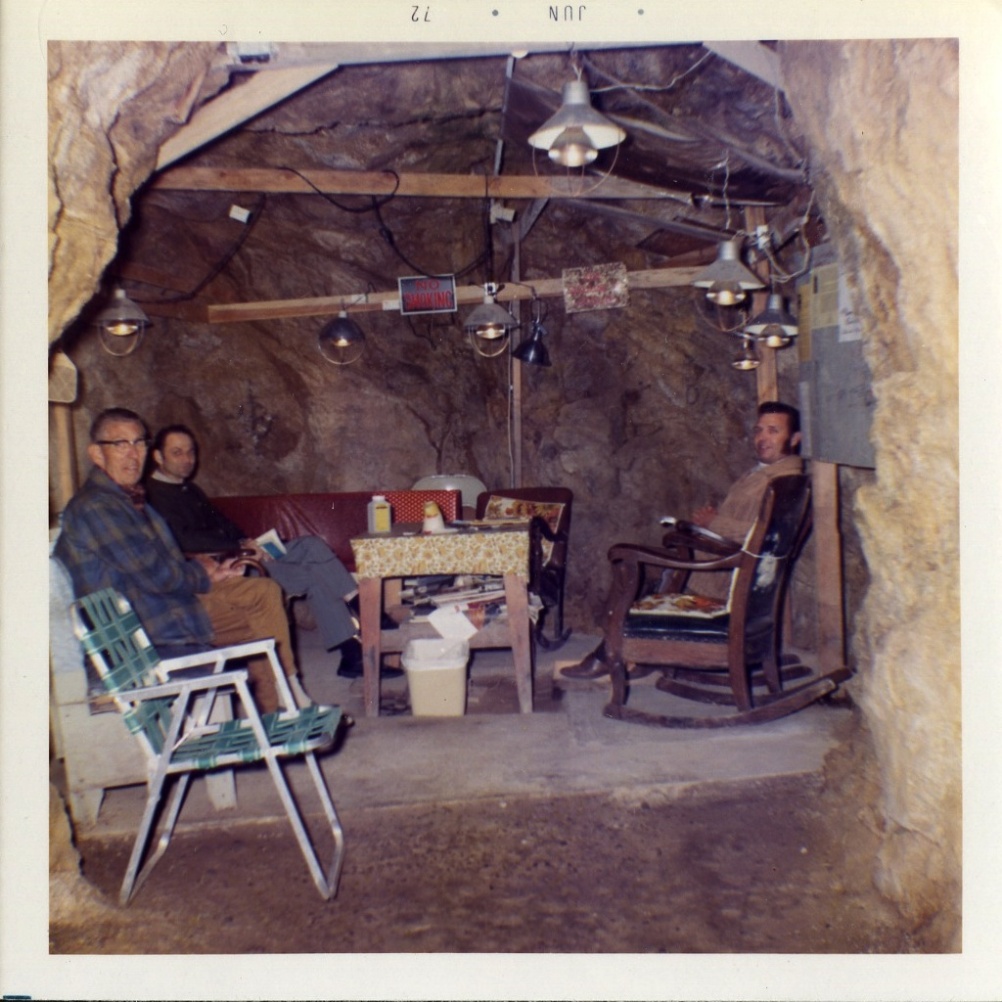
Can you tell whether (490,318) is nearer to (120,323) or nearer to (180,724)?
(120,323)

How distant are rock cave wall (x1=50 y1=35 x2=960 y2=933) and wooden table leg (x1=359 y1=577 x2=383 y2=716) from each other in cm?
199

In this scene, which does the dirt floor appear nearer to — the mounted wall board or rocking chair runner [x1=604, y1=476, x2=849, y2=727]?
rocking chair runner [x1=604, y1=476, x2=849, y2=727]

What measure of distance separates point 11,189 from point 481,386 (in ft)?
17.1

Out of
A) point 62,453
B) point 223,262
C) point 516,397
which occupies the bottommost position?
point 62,453

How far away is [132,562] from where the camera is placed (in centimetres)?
315

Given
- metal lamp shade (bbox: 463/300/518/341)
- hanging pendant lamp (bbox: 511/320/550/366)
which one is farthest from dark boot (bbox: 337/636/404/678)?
hanging pendant lamp (bbox: 511/320/550/366)

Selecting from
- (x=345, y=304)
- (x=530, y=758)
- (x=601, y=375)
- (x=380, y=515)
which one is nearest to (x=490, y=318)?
(x=601, y=375)

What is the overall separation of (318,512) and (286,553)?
1.55m

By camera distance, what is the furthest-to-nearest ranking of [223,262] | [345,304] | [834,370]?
[223,262] < [345,304] < [834,370]

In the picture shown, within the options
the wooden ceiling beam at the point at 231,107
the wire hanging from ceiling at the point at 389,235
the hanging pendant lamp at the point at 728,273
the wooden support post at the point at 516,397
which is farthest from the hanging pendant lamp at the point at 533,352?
the wooden ceiling beam at the point at 231,107

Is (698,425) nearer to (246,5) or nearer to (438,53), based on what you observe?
(438,53)

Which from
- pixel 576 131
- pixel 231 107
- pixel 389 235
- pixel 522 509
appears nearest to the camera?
pixel 576 131

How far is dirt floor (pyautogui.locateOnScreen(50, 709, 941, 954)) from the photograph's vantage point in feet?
7.35

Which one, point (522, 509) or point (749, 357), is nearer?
point (749, 357)
